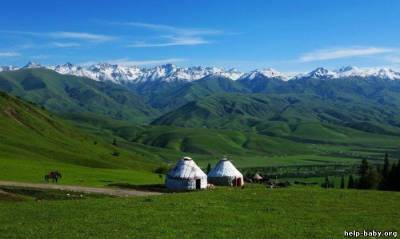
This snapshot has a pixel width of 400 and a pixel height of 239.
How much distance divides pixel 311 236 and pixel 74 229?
15.5 m

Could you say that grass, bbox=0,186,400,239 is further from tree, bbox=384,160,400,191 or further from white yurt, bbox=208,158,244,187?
tree, bbox=384,160,400,191

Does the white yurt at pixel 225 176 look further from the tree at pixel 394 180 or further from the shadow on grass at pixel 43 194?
the tree at pixel 394 180

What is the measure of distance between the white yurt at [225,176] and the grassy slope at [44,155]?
13.3 m

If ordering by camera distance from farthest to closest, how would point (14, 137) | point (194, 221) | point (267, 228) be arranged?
point (14, 137)
point (194, 221)
point (267, 228)

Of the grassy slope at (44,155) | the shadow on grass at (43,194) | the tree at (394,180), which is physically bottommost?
the shadow on grass at (43,194)

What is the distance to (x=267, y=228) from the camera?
35938mm

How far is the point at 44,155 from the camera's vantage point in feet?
446

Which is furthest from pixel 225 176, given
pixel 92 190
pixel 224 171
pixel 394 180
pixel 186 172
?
pixel 394 180

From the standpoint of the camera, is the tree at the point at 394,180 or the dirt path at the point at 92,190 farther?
the tree at the point at 394,180

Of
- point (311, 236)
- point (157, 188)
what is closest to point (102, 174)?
point (157, 188)

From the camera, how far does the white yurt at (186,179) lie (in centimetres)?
7662

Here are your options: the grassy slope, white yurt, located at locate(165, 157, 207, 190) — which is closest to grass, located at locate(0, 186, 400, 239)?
white yurt, located at locate(165, 157, 207, 190)

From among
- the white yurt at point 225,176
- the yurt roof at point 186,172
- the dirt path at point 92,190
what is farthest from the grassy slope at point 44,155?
the white yurt at point 225,176

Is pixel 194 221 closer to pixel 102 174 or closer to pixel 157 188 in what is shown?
pixel 157 188
